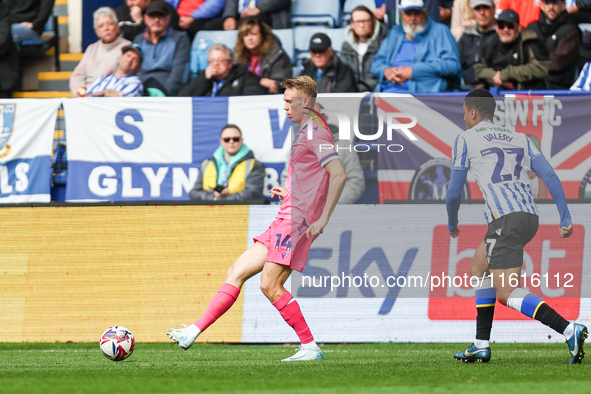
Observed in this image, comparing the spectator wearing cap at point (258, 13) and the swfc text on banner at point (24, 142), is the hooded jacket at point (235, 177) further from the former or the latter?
the spectator wearing cap at point (258, 13)

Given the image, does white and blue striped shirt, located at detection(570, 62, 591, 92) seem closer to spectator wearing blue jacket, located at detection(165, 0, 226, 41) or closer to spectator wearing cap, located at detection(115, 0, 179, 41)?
spectator wearing blue jacket, located at detection(165, 0, 226, 41)

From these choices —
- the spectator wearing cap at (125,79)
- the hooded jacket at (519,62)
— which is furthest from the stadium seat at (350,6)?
the spectator wearing cap at (125,79)

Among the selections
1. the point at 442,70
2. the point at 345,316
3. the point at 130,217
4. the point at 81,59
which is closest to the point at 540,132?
the point at 442,70

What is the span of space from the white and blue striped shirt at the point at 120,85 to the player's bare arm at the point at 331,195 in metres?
5.64

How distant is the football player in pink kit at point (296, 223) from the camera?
18.4 feet

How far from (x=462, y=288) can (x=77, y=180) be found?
4.90 m

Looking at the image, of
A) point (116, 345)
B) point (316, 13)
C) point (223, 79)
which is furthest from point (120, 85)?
point (116, 345)

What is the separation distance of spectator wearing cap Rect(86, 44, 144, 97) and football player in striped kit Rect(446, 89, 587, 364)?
606cm

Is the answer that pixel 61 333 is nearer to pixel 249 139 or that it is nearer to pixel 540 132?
pixel 249 139

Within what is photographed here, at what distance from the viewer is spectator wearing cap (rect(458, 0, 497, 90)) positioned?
→ 33.6 ft

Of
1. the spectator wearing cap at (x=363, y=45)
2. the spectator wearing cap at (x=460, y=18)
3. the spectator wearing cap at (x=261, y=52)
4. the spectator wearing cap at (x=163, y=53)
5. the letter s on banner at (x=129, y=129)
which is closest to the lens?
the letter s on banner at (x=129, y=129)

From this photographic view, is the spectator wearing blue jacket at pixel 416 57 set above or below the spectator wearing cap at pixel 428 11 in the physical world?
below

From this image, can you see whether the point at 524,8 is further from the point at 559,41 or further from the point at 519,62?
the point at 519,62

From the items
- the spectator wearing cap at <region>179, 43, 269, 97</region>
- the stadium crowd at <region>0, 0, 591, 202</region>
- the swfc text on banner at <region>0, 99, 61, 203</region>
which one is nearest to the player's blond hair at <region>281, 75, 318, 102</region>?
the stadium crowd at <region>0, 0, 591, 202</region>
